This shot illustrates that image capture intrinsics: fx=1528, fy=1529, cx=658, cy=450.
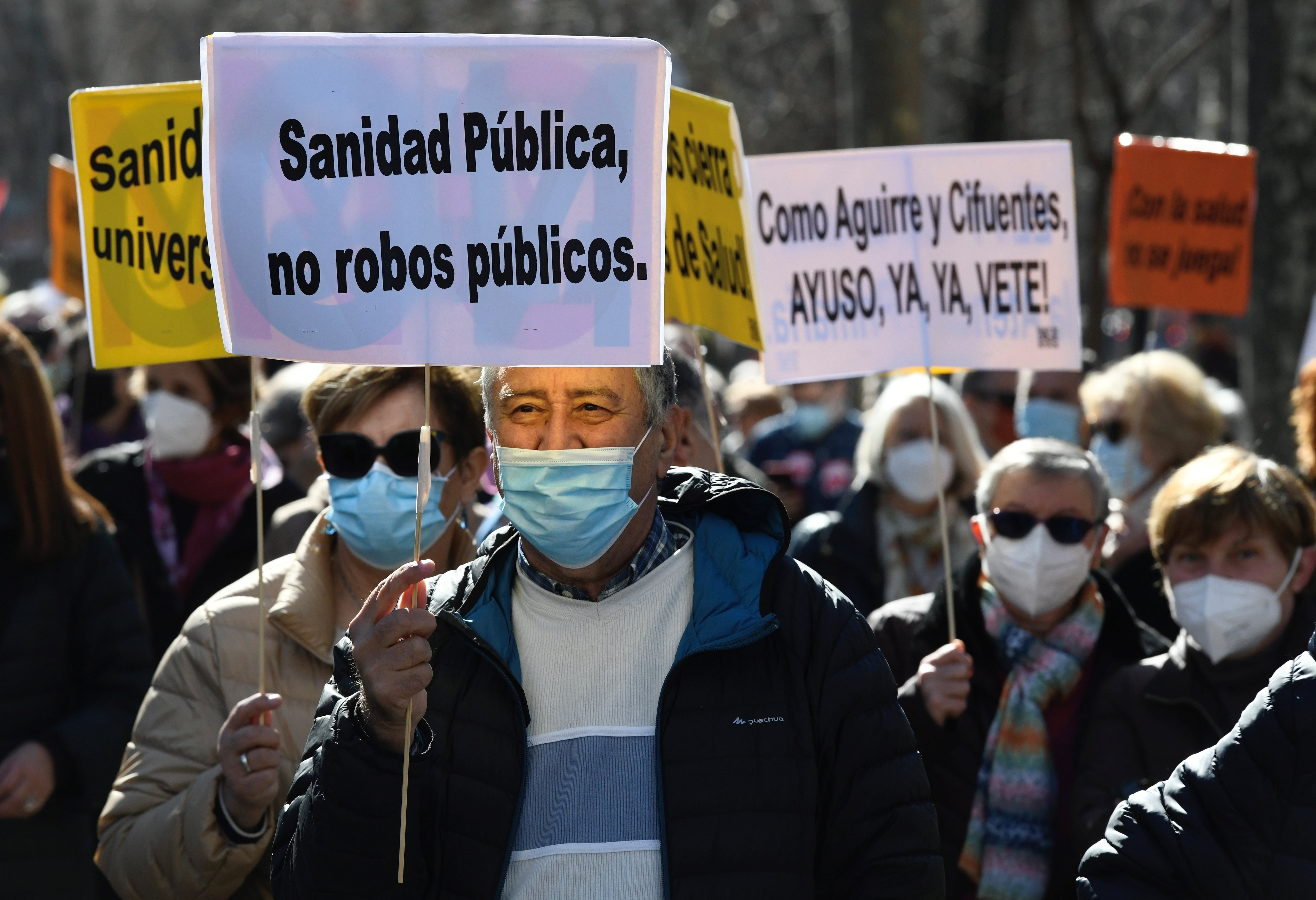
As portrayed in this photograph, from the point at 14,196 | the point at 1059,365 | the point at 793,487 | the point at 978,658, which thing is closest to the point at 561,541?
the point at 978,658

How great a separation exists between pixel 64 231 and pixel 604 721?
657 cm

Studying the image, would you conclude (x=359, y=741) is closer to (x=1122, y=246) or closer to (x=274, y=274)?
(x=274, y=274)

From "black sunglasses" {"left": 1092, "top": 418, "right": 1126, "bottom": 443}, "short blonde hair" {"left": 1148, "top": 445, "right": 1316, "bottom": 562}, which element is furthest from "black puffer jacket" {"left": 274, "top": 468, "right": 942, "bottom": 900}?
"black sunglasses" {"left": 1092, "top": 418, "right": 1126, "bottom": 443}

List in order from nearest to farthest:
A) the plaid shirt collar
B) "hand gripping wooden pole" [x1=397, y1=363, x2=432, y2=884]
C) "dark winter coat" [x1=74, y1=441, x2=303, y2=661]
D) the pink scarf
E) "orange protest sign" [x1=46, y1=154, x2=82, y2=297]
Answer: "hand gripping wooden pole" [x1=397, y1=363, x2=432, y2=884] < the plaid shirt collar < "dark winter coat" [x1=74, y1=441, x2=303, y2=661] < the pink scarf < "orange protest sign" [x1=46, y1=154, x2=82, y2=297]

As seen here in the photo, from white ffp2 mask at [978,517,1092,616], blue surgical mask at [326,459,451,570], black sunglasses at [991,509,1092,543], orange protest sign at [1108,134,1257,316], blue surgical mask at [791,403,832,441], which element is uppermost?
Answer: orange protest sign at [1108,134,1257,316]

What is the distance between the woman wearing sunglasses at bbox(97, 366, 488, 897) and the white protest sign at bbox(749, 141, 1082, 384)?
1.16m

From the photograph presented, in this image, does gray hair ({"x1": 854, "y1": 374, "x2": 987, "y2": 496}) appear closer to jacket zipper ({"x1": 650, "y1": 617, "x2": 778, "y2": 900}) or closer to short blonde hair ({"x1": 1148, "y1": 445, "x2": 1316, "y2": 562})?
short blonde hair ({"x1": 1148, "y1": 445, "x2": 1316, "y2": 562})

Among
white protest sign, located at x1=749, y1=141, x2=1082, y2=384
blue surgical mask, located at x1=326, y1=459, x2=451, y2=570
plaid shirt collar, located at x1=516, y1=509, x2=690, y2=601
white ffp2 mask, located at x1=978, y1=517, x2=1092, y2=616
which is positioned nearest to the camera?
plaid shirt collar, located at x1=516, y1=509, x2=690, y2=601

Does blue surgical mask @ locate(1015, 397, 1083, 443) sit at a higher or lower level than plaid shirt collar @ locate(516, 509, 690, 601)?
higher

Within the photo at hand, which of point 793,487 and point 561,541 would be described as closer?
point 561,541

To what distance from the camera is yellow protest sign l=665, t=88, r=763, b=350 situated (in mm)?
3867

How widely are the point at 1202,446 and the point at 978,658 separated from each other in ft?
6.70

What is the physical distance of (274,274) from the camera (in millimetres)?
2494

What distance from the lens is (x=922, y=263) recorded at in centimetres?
415
